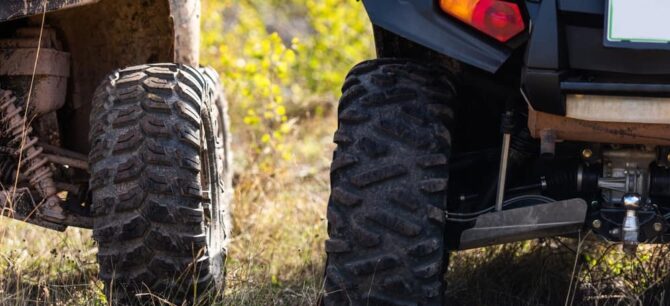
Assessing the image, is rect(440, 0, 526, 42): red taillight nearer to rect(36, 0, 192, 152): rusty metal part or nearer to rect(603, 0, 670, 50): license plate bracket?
rect(603, 0, 670, 50): license plate bracket

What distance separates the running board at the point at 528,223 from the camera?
3996 millimetres

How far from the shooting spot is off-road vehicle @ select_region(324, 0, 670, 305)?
361cm

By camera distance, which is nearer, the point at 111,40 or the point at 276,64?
the point at 111,40

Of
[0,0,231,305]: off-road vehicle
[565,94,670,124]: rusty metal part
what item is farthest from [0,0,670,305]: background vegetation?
[565,94,670,124]: rusty metal part

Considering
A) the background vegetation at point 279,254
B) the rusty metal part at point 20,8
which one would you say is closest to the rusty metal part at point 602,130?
the background vegetation at point 279,254

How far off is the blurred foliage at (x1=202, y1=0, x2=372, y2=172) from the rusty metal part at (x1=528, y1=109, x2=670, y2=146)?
3.39m

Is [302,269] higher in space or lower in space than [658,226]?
lower

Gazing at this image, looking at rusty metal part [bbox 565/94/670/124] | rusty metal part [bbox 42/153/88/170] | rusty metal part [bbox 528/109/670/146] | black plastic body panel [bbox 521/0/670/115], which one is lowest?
rusty metal part [bbox 42/153/88/170]

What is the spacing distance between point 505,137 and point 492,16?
0.47 metres

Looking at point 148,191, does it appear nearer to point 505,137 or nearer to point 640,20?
point 505,137

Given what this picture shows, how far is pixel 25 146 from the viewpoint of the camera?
15.6ft

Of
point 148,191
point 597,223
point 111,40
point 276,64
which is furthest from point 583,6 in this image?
point 276,64

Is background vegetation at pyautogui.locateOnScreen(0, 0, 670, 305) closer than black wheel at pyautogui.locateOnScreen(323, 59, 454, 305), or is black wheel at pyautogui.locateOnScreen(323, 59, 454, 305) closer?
black wheel at pyautogui.locateOnScreen(323, 59, 454, 305)

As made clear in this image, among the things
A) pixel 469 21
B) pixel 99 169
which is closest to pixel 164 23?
pixel 99 169
